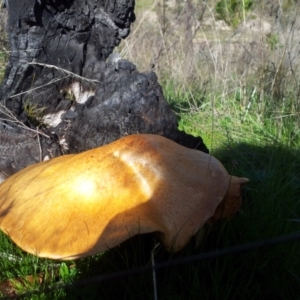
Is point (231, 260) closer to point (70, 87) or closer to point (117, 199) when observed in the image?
point (117, 199)

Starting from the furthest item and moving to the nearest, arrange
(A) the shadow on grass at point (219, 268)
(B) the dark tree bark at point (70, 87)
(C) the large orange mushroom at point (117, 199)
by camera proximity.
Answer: (B) the dark tree bark at point (70, 87) < (A) the shadow on grass at point (219, 268) < (C) the large orange mushroom at point (117, 199)

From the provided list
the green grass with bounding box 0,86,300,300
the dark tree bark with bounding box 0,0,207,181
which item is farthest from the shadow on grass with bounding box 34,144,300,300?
the dark tree bark with bounding box 0,0,207,181

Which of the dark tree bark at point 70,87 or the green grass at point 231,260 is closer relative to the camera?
the green grass at point 231,260

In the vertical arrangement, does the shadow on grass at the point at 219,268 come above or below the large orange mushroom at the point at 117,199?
below

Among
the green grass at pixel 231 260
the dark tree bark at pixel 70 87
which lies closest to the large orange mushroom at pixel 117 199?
the green grass at pixel 231 260

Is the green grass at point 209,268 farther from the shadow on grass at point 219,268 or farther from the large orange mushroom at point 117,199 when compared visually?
the large orange mushroom at point 117,199

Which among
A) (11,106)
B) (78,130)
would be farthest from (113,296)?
(11,106)
